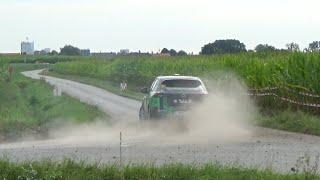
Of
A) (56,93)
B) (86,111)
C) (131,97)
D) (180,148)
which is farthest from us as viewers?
(131,97)

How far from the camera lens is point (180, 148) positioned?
15.4 metres

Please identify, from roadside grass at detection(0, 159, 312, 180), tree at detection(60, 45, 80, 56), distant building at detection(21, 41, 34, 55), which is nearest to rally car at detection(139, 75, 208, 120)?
roadside grass at detection(0, 159, 312, 180)

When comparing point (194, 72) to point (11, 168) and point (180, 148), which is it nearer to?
point (180, 148)

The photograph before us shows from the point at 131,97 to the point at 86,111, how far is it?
45.2 ft

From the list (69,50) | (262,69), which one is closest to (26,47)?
(69,50)

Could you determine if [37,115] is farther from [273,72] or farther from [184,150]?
[184,150]

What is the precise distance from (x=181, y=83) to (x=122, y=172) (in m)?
10.6

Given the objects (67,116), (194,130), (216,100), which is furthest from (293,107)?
(67,116)

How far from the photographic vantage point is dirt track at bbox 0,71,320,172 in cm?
1304

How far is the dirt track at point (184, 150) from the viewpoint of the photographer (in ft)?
42.8

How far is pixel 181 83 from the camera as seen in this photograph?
20.4 meters

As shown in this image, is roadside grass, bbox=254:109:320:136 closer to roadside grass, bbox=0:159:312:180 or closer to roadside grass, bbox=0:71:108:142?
roadside grass, bbox=0:71:108:142

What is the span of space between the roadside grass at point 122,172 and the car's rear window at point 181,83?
32.7 feet

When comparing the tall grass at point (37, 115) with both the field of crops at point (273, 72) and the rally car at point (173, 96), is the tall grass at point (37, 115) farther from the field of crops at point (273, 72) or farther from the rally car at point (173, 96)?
the field of crops at point (273, 72)
